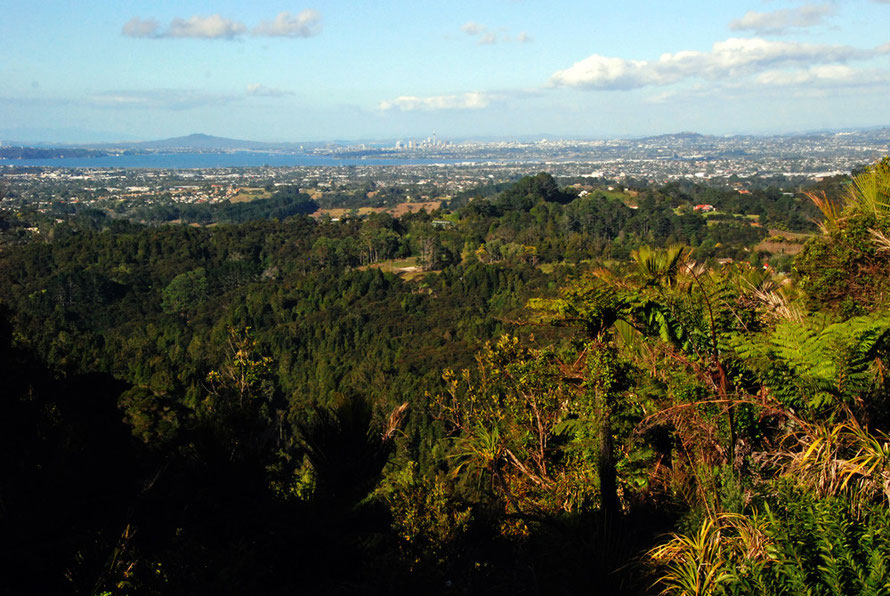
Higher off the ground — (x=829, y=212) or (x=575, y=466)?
(x=829, y=212)

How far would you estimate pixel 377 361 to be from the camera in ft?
107

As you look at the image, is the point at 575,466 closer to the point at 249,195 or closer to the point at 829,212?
the point at 829,212

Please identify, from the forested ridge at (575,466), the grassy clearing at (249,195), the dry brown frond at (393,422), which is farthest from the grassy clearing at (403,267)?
the grassy clearing at (249,195)

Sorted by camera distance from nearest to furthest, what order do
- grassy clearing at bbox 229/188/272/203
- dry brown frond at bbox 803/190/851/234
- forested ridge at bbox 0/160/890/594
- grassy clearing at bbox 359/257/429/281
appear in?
forested ridge at bbox 0/160/890/594 < dry brown frond at bbox 803/190/851/234 < grassy clearing at bbox 359/257/429/281 < grassy clearing at bbox 229/188/272/203

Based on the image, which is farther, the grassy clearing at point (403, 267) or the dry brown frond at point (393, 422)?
the grassy clearing at point (403, 267)

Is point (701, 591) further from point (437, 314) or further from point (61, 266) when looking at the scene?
point (61, 266)

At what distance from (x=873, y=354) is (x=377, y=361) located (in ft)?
98.9

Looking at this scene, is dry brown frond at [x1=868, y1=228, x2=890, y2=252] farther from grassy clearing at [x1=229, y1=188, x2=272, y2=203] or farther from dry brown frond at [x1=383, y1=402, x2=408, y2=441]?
grassy clearing at [x1=229, y1=188, x2=272, y2=203]

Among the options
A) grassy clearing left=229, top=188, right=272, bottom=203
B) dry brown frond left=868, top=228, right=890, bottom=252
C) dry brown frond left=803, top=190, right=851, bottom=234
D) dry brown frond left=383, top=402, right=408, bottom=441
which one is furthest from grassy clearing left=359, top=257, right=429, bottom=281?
grassy clearing left=229, top=188, right=272, bottom=203

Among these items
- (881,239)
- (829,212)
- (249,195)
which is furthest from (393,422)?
(249,195)

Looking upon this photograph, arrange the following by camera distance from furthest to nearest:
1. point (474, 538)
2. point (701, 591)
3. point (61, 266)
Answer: point (61, 266)
point (474, 538)
point (701, 591)

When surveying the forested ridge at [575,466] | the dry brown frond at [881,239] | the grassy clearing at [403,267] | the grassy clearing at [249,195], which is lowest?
the grassy clearing at [403,267]

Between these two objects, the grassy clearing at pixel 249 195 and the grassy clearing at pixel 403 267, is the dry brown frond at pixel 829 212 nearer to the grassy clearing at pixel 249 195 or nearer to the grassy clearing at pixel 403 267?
the grassy clearing at pixel 403 267

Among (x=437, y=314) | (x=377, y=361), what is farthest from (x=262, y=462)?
(x=437, y=314)
